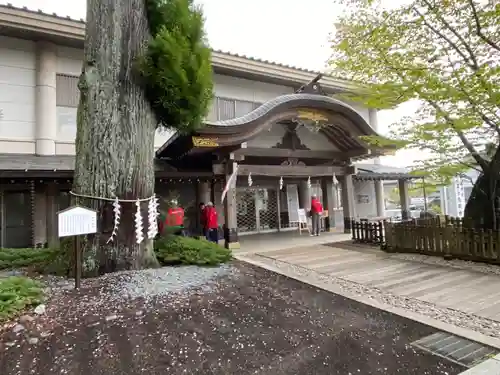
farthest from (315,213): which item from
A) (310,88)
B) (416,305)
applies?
(416,305)

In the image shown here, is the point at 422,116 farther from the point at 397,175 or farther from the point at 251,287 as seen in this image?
the point at 397,175

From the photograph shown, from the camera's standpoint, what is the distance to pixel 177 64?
466cm

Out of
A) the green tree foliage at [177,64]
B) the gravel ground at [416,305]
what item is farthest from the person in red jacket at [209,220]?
the green tree foliage at [177,64]

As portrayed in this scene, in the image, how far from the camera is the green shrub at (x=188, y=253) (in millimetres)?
5332

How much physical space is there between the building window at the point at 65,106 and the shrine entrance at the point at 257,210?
635 cm

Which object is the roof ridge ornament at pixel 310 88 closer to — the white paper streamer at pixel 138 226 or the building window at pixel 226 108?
the building window at pixel 226 108

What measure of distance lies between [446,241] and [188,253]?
18.6 ft

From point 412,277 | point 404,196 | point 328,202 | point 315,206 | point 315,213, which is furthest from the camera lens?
point 404,196

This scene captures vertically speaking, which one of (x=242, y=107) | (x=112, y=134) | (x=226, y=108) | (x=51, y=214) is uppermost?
(x=242, y=107)

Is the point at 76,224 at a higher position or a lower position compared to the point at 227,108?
lower

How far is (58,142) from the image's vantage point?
9445 millimetres

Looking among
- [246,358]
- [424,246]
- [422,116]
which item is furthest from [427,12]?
[246,358]

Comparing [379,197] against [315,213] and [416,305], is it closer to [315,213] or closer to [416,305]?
[315,213]

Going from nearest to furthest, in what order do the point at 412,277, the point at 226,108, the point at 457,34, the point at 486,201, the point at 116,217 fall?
the point at 116,217 → the point at 412,277 → the point at 457,34 → the point at 486,201 → the point at 226,108
